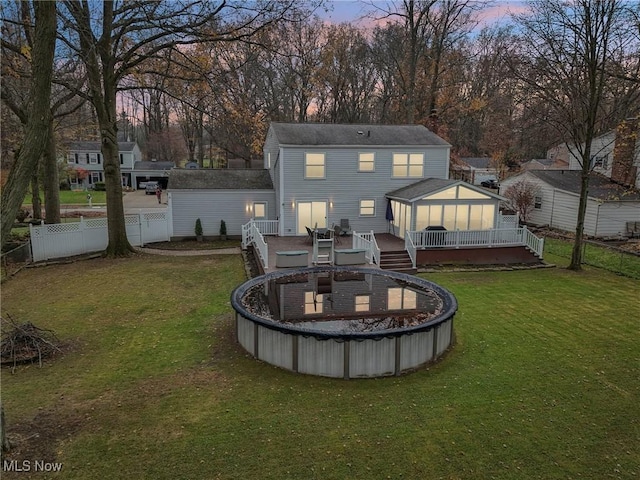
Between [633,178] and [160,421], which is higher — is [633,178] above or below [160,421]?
above

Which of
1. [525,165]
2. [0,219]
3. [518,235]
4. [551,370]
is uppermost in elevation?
[525,165]

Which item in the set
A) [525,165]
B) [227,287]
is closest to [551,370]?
[227,287]

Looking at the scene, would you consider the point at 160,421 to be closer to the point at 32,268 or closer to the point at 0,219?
the point at 0,219

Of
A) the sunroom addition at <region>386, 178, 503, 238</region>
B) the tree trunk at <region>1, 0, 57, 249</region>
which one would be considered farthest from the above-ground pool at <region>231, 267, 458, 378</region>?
the sunroom addition at <region>386, 178, 503, 238</region>

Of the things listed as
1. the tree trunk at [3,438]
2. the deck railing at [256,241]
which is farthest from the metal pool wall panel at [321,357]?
the deck railing at [256,241]

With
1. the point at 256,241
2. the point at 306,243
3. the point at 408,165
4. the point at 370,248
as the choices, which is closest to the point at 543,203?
the point at 408,165

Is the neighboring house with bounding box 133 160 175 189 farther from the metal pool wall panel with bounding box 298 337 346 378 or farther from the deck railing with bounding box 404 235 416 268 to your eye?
the metal pool wall panel with bounding box 298 337 346 378
